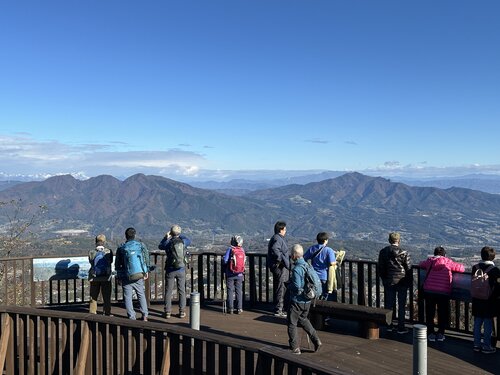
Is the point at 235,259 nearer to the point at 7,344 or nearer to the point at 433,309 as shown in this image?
the point at 433,309

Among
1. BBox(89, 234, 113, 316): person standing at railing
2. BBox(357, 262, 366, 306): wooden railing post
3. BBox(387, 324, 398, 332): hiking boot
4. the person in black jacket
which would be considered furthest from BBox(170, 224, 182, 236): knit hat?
BBox(387, 324, 398, 332): hiking boot

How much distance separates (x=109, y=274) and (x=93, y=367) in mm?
3482

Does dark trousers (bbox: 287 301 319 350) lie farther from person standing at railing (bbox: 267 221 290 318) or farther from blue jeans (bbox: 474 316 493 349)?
blue jeans (bbox: 474 316 493 349)

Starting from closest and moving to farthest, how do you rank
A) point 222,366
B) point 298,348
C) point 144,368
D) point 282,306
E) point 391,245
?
point 222,366 < point 144,368 < point 298,348 < point 391,245 < point 282,306

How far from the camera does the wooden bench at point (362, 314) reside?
811 cm

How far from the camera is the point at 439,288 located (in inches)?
324

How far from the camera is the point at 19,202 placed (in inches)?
627

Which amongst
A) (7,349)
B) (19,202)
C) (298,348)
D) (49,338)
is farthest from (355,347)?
(19,202)

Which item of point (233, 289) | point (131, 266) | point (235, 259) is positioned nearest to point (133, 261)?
point (131, 266)

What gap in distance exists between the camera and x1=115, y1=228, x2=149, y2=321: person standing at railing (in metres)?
9.04

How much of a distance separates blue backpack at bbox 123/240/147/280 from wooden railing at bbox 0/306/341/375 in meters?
2.29

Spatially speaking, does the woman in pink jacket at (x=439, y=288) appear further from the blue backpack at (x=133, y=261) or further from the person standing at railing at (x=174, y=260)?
the blue backpack at (x=133, y=261)

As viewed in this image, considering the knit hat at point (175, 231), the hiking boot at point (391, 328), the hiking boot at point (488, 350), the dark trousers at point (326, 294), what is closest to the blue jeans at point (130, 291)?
the knit hat at point (175, 231)

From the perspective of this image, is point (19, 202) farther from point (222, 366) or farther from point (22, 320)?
point (222, 366)
